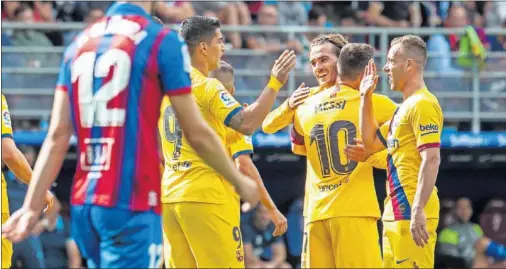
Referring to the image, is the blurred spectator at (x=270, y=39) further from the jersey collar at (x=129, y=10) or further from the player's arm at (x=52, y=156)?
the player's arm at (x=52, y=156)

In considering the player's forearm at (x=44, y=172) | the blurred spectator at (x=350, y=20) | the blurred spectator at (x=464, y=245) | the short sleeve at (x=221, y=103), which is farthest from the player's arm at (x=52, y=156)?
the blurred spectator at (x=350, y=20)

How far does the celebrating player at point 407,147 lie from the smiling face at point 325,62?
0.46 m

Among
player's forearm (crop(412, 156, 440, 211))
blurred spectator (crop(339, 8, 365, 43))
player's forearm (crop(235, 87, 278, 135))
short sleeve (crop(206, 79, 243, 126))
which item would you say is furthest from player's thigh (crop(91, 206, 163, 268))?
blurred spectator (crop(339, 8, 365, 43))

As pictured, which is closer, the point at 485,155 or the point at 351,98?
the point at 351,98

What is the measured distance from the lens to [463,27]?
17219 millimetres

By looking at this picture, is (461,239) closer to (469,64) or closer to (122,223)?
(469,64)

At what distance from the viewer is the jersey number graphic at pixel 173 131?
9055mm

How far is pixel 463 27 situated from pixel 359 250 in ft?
28.4

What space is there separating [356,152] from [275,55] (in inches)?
285

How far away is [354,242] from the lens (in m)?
9.20

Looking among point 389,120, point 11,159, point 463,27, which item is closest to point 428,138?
point 389,120

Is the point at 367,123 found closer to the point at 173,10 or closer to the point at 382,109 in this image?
the point at 382,109

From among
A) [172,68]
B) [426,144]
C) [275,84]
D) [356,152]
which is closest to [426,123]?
[426,144]

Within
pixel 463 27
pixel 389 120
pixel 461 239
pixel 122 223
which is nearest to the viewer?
pixel 122 223
